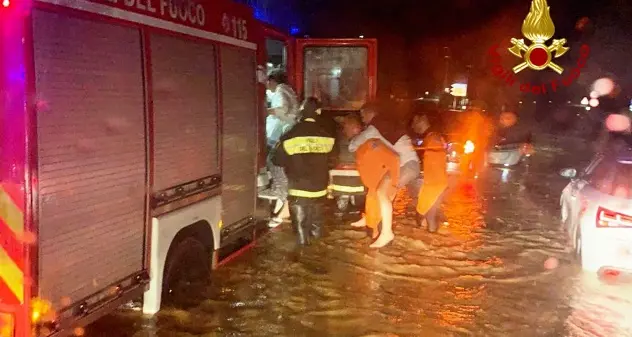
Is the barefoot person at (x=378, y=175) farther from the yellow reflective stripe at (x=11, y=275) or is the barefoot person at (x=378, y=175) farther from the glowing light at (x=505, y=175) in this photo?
the glowing light at (x=505, y=175)

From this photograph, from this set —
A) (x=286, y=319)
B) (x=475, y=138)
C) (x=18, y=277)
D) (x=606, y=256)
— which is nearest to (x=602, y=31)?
(x=475, y=138)

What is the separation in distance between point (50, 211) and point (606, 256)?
5.32 meters

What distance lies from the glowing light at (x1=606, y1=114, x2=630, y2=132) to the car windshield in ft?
94.7

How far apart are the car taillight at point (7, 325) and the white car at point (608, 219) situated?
539 cm

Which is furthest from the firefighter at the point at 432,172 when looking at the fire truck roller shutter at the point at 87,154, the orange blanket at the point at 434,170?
the fire truck roller shutter at the point at 87,154

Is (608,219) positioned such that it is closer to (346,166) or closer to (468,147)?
(346,166)

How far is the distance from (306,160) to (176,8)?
288 centimetres

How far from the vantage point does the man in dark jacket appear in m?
7.60

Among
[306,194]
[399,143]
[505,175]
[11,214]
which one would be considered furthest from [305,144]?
[505,175]

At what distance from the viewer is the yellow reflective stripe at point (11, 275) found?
11.9ft

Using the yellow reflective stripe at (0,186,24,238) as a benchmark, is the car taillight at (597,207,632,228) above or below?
below

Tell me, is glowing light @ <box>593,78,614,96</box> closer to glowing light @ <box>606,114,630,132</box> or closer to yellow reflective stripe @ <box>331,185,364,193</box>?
glowing light @ <box>606,114,630,132</box>

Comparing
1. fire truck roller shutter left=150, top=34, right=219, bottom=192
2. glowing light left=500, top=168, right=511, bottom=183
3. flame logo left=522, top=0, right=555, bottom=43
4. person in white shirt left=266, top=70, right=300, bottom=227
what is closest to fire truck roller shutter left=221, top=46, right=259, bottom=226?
fire truck roller shutter left=150, top=34, right=219, bottom=192

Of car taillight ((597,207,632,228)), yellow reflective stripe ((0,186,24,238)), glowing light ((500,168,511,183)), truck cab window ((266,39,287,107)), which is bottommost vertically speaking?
glowing light ((500,168,511,183))
